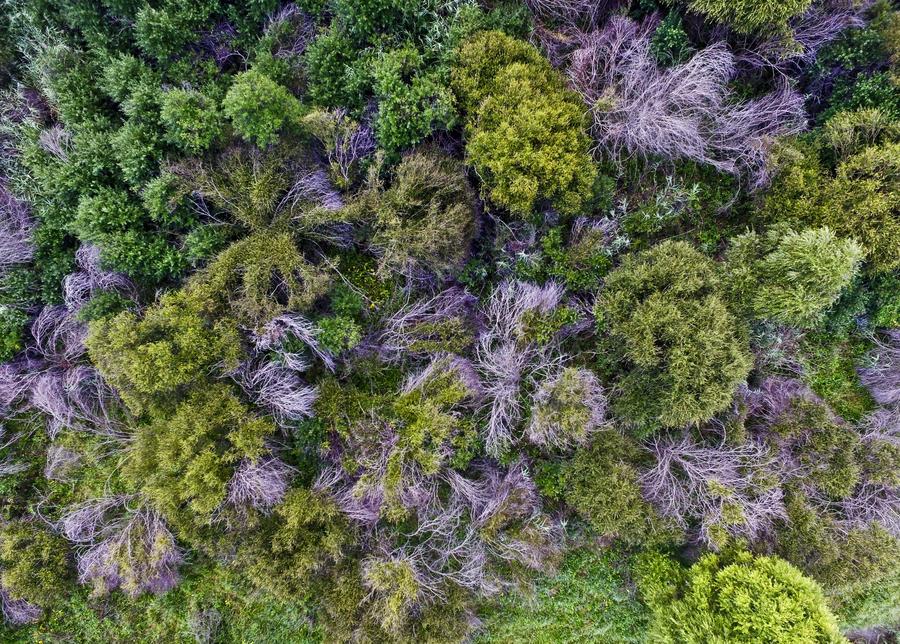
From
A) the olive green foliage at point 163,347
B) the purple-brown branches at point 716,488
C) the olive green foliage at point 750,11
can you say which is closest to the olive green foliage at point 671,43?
the olive green foliage at point 750,11

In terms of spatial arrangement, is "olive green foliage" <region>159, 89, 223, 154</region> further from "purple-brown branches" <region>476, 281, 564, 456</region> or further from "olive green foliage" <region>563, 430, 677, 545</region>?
"olive green foliage" <region>563, 430, 677, 545</region>

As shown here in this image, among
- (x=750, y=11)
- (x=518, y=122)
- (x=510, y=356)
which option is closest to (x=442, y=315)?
(x=510, y=356)

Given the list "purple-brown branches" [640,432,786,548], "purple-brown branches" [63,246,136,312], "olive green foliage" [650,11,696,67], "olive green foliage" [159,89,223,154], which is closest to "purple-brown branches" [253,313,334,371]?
"purple-brown branches" [63,246,136,312]

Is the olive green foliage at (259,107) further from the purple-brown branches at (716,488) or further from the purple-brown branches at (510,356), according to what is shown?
the purple-brown branches at (716,488)

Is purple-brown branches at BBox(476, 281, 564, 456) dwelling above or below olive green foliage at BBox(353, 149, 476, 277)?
below

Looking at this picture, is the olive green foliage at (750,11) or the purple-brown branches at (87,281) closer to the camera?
the olive green foliage at (750,11)

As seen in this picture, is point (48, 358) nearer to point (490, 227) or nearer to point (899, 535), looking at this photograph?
point (490, 227)

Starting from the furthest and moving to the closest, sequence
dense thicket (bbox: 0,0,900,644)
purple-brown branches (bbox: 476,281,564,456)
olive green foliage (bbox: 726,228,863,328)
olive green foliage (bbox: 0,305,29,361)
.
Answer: purple-brown branches (bbox: 476,281,564,456) < olive green foliage (bbox: 0,305,29,361) < dense thicket (bbox: 0,0,900,644) < olive green foliage (bbox: 726,228,863,328)
